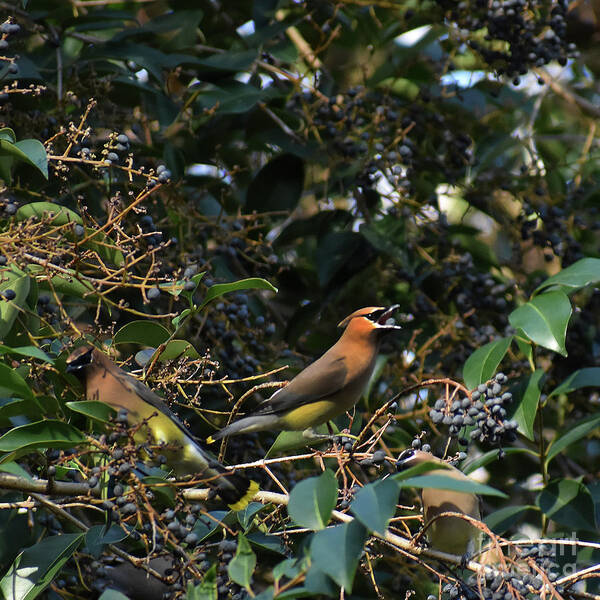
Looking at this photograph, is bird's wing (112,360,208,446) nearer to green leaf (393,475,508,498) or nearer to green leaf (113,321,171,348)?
green leaf (113,321,171,348)

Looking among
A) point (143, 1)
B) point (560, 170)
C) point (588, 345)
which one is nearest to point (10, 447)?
point (143, 1)

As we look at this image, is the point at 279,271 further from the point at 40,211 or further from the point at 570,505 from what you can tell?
the point at 570,505

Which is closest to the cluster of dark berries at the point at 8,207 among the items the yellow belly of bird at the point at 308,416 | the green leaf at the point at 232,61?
the yellow belly of bird at the point at 308,416

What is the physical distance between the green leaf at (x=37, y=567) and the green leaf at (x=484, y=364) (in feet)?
4.44

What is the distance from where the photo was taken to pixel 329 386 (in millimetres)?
3348

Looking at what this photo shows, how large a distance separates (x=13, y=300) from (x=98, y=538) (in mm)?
716

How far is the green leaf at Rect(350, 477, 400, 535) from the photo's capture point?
1.79m

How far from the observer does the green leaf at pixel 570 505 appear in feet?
10.8

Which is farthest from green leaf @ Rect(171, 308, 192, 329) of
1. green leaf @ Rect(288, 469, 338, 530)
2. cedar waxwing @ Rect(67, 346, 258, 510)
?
green leaf @ Rect(288, 469, 338, 530)

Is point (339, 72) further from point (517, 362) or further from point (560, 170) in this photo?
point (517, 362)

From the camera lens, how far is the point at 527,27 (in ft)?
13.8

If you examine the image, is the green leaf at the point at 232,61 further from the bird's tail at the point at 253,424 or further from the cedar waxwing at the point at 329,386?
the bird's tail at the point at 253,424

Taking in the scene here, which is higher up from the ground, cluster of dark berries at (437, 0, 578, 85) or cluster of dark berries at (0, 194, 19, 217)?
cluster of dark berries at (0, 194, 19, 217)

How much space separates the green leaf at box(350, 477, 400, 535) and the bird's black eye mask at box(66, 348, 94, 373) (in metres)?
1.09
